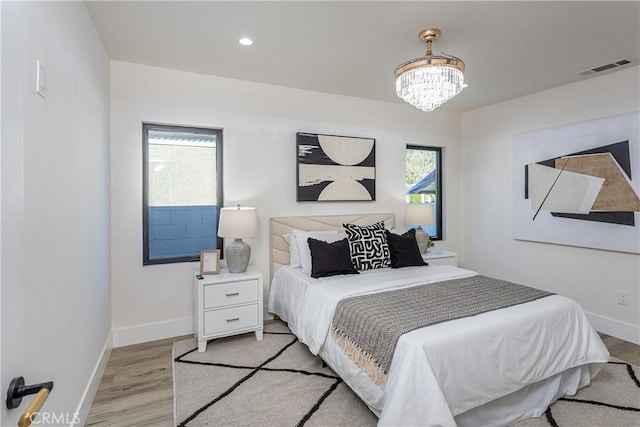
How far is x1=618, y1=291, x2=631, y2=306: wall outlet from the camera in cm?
318

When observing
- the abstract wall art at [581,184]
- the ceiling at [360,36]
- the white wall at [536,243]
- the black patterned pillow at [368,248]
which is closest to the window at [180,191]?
the ceiling at [360,36]

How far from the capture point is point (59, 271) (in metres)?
1.61

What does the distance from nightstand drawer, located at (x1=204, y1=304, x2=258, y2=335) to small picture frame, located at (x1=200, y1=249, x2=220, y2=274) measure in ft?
1.28

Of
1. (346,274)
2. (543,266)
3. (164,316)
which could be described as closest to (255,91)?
(346,274)

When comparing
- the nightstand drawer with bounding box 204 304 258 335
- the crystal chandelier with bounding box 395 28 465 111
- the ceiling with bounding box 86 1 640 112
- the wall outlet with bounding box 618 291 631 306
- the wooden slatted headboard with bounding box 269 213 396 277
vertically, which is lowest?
the nightstand drawer with bounding box 204 304 258 335

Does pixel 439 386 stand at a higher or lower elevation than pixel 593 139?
lower

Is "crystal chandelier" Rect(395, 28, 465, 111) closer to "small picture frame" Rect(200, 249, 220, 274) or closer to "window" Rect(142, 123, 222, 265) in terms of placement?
"window" Rect(142, 123, 222, 265)

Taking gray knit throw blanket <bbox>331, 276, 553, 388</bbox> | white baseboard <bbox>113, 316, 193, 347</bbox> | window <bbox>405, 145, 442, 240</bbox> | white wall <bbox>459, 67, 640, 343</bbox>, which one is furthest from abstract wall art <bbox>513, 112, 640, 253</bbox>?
white baseboard <bbox>113, 316, 193, 347</bbox>

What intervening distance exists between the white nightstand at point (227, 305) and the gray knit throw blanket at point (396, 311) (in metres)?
1.01

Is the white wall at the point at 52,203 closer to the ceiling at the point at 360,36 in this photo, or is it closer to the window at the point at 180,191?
the ceiling at the point at 360,36

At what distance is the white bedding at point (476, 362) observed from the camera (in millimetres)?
1655

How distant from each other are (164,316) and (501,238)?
4076mm

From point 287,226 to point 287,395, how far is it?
1779mm

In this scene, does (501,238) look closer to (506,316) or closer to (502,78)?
(502,78)
